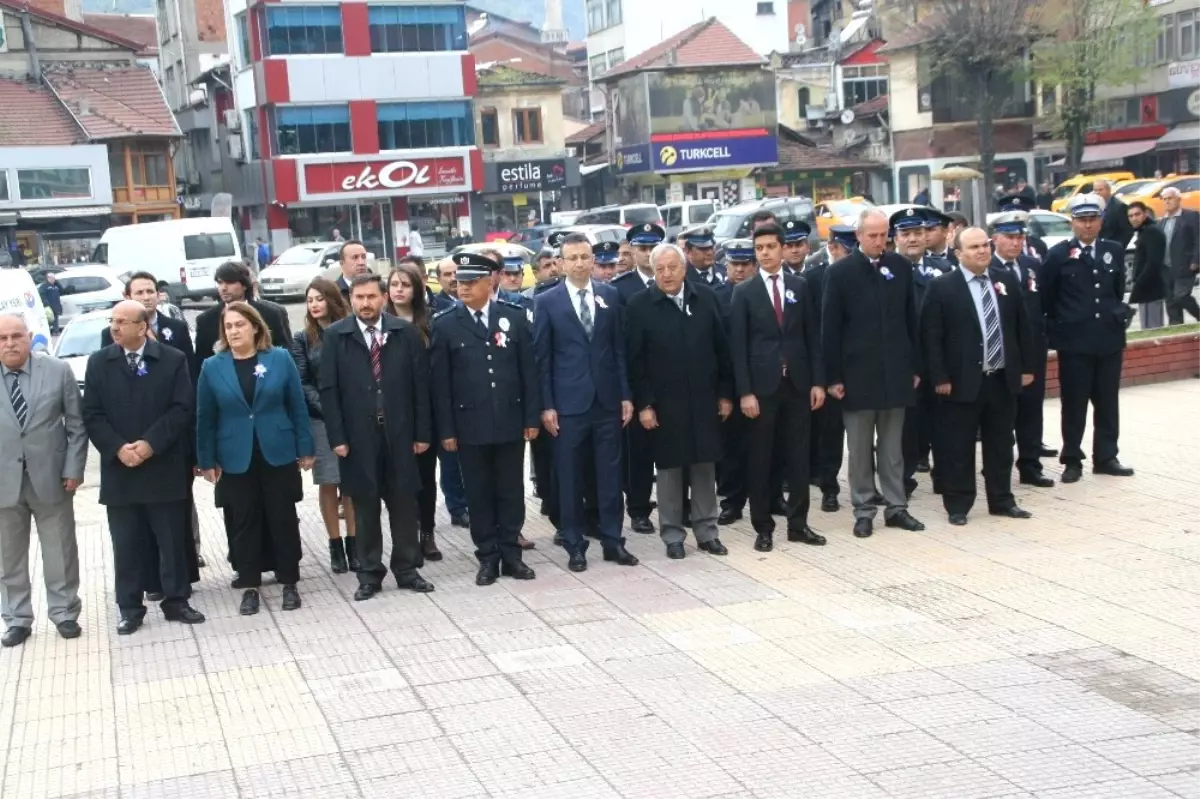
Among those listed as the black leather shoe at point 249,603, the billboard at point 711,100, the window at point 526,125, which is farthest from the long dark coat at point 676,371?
the window at point 526,125

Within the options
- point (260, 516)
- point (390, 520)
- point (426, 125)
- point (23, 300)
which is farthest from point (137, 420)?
point (426, 125)

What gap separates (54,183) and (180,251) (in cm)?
1334

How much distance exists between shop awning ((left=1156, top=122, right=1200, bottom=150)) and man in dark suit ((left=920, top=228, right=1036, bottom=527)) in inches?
1659

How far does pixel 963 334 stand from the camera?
1009 centimetres

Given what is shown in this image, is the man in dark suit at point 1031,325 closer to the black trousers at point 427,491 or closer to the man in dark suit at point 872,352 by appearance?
the man in dark suit at point 872,352

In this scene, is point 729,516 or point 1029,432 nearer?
point 729,516

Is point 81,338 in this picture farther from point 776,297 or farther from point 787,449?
point 787,449

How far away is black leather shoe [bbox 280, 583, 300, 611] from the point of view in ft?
29.4

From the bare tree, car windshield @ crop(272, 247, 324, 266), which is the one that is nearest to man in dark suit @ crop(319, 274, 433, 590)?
car windshield @ crop(272, 247, 324, 266)

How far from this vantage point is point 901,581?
28.7 ft

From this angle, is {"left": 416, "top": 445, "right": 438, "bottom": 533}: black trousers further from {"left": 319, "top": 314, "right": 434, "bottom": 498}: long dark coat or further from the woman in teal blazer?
the woman in teal blazer

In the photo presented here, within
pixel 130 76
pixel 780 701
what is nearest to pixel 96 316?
pixel 780 701

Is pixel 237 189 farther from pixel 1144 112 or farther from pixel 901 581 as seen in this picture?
pixel 901 581

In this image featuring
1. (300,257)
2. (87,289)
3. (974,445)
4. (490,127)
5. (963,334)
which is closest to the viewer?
(963,334)
